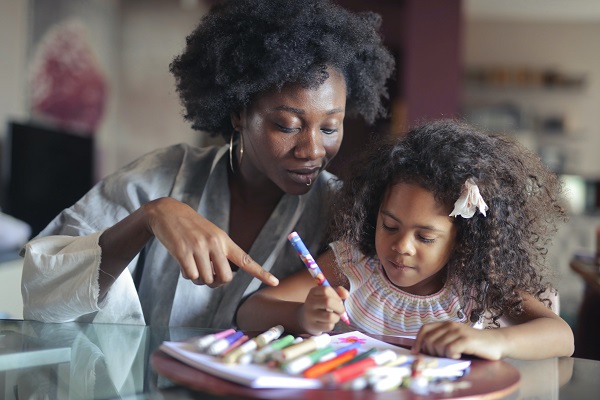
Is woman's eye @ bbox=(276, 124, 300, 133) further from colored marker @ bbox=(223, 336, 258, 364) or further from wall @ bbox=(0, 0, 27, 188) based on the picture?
wall @ bbox=(0, 0, 27, 188)

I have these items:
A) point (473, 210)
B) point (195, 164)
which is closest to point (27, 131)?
point (195, 164)

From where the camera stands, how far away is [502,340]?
0.99 meters

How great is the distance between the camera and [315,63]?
4.68 ft

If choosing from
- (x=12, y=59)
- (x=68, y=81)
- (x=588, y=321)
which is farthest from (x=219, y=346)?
(x=68, y=81)

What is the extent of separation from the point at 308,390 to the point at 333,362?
86 millimetres

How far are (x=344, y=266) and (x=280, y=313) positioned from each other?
0.79 ft

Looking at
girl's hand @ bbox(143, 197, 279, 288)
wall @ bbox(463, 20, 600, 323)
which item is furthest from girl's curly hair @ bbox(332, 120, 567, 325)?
wall @ bbox(463, 20, 600, 323)

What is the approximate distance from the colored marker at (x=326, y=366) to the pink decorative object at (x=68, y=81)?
391 centimetres

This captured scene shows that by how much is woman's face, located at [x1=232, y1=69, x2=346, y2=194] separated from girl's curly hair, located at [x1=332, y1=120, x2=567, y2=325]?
89 mm

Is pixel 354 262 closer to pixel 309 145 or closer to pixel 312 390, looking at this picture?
pixel 309 145

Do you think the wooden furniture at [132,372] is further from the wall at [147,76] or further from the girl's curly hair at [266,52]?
the wall at [147,76]

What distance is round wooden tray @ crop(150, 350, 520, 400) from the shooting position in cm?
76

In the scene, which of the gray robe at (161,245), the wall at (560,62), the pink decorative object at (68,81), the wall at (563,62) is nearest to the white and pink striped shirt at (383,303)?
the gray robe at (161,245)

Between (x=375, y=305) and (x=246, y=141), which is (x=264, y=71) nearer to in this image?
(x=246, y=141)
